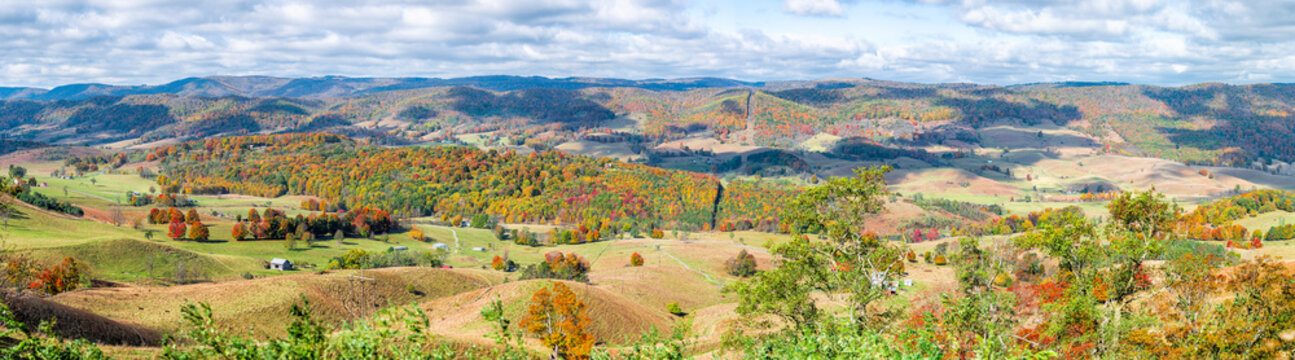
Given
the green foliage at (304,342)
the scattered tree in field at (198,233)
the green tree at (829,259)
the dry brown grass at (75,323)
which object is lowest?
→ the scattered tree in field at (198,233)

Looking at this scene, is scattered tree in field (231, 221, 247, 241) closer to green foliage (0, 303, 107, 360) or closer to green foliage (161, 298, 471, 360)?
green foliage (0, 303, 107, 360)

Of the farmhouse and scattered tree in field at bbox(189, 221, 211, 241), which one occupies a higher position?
scattered tree in field at bbox(189, 221, 211, 241)

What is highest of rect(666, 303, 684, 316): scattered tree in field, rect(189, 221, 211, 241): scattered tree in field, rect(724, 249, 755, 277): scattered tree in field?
rect(189, 221, 211, 241): scattered tree in field

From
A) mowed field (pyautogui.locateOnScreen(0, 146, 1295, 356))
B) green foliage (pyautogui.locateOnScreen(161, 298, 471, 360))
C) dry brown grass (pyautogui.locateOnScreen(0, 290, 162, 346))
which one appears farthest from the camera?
mowed field (pyautogui.locateOnScreen(0, 146, 1295, 356))

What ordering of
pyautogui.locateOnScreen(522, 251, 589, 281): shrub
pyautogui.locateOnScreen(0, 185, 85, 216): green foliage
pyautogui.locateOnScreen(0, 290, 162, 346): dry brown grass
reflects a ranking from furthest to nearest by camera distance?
pyautogui.locateOnScreen(0, 185, 85, 216): green foliage < pyautogui.locateOnScreen(522, 251, 589, 281): shrub < pyautogui.locateOnScreen(0, 290, 162, 346): dry brown grass

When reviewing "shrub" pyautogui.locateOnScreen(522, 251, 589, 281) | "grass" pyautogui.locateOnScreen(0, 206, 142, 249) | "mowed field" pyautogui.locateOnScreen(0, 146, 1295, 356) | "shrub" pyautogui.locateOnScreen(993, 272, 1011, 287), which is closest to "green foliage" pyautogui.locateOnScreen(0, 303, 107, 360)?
"mowed field" pyautogui.locateOnScreen(0, 146, 1295, 356)

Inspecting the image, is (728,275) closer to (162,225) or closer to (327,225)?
(327,225)

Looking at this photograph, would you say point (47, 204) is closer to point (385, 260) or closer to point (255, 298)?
point (385, 260)

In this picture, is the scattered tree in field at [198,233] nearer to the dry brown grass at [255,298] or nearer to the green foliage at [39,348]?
the dry brown grass at [255,298]

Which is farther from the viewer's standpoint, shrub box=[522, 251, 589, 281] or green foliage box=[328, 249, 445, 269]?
green foliage box=[328, 249, 445, 269]

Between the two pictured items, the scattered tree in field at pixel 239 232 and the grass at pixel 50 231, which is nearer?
the grass at pixel 50 231

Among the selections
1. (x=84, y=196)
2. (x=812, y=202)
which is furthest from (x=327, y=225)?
(x=812, y=202)

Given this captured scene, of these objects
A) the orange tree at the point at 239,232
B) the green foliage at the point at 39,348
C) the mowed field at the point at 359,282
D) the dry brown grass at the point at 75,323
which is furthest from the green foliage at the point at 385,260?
the green foliage at the point at 39,348

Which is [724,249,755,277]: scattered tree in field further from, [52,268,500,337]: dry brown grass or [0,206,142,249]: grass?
[0,206,142,249]: grass
